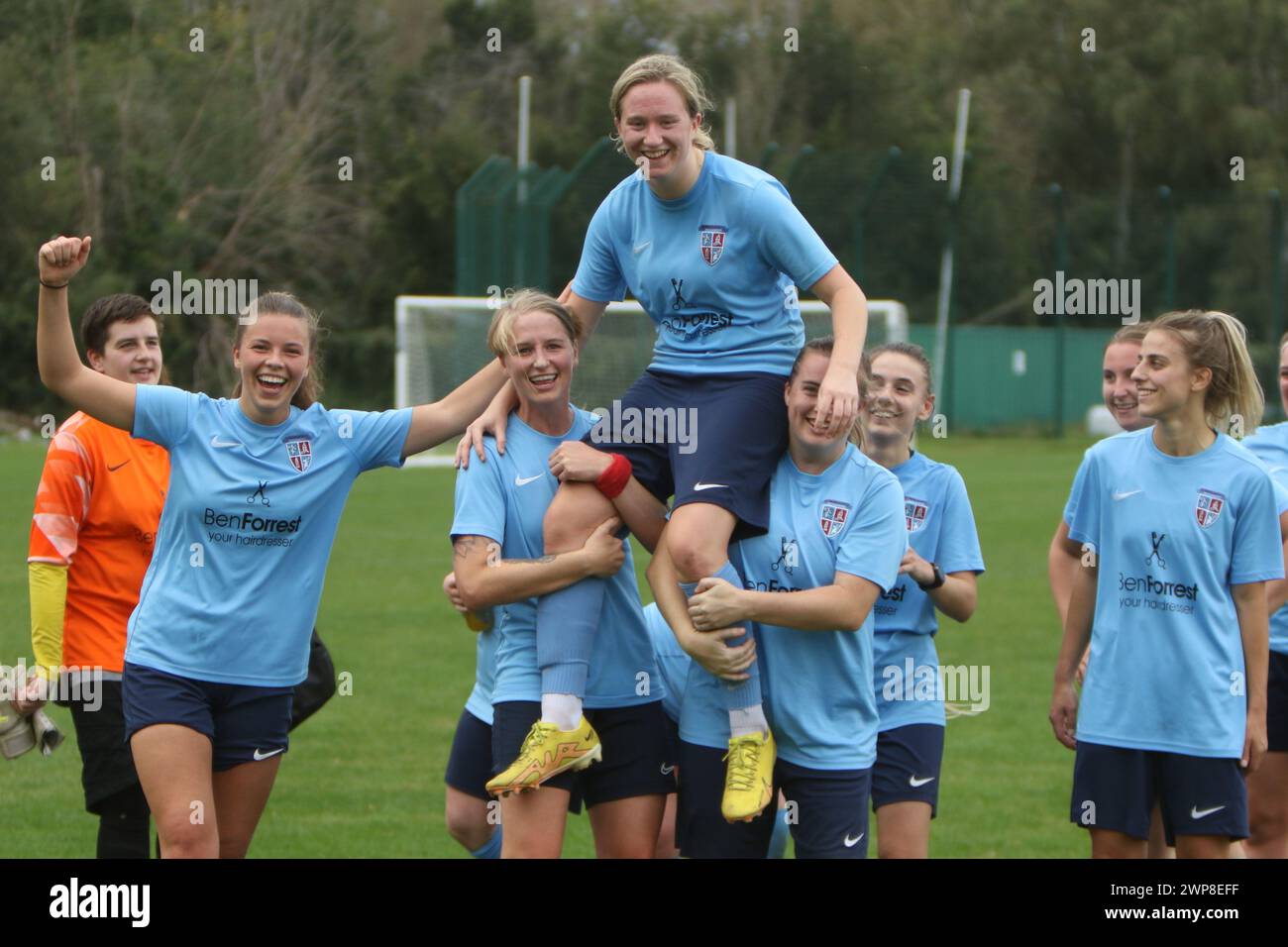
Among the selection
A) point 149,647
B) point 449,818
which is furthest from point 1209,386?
point 149,647

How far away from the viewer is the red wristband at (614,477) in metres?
4.80

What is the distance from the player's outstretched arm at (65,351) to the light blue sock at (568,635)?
1409 mm

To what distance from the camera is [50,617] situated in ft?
18.4

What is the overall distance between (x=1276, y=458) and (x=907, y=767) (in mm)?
1972

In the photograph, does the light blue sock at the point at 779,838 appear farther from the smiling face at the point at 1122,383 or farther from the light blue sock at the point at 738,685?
the smiling face at the point at 1122,383

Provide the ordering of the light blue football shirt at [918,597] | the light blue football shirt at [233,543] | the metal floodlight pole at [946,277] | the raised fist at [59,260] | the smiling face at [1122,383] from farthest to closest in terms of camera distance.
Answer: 1. the metal floodlight pole at [946,277]
2. the smiling face at [1122,383]
3. the light blue football shirt at [918,597]
4. the light blue football shirt at [233,543]
5. the raised fist at [59,260]

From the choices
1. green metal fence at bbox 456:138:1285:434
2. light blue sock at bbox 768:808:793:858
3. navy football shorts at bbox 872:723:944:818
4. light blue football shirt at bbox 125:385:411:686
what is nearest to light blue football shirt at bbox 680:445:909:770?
navy football shorts at bbox 872:723:944:818

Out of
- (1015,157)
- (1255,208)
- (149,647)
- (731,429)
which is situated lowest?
(149,647)

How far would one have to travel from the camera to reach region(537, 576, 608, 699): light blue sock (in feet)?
15.4

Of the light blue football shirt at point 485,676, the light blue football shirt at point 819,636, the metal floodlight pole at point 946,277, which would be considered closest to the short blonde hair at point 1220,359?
the light blue football shirt at point 819,636

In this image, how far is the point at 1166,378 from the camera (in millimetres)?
5004

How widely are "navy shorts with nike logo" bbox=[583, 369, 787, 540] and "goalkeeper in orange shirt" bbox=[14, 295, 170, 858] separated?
181cm

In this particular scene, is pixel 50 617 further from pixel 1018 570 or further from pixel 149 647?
pixel 1018 570

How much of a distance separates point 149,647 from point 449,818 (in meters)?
1.39
